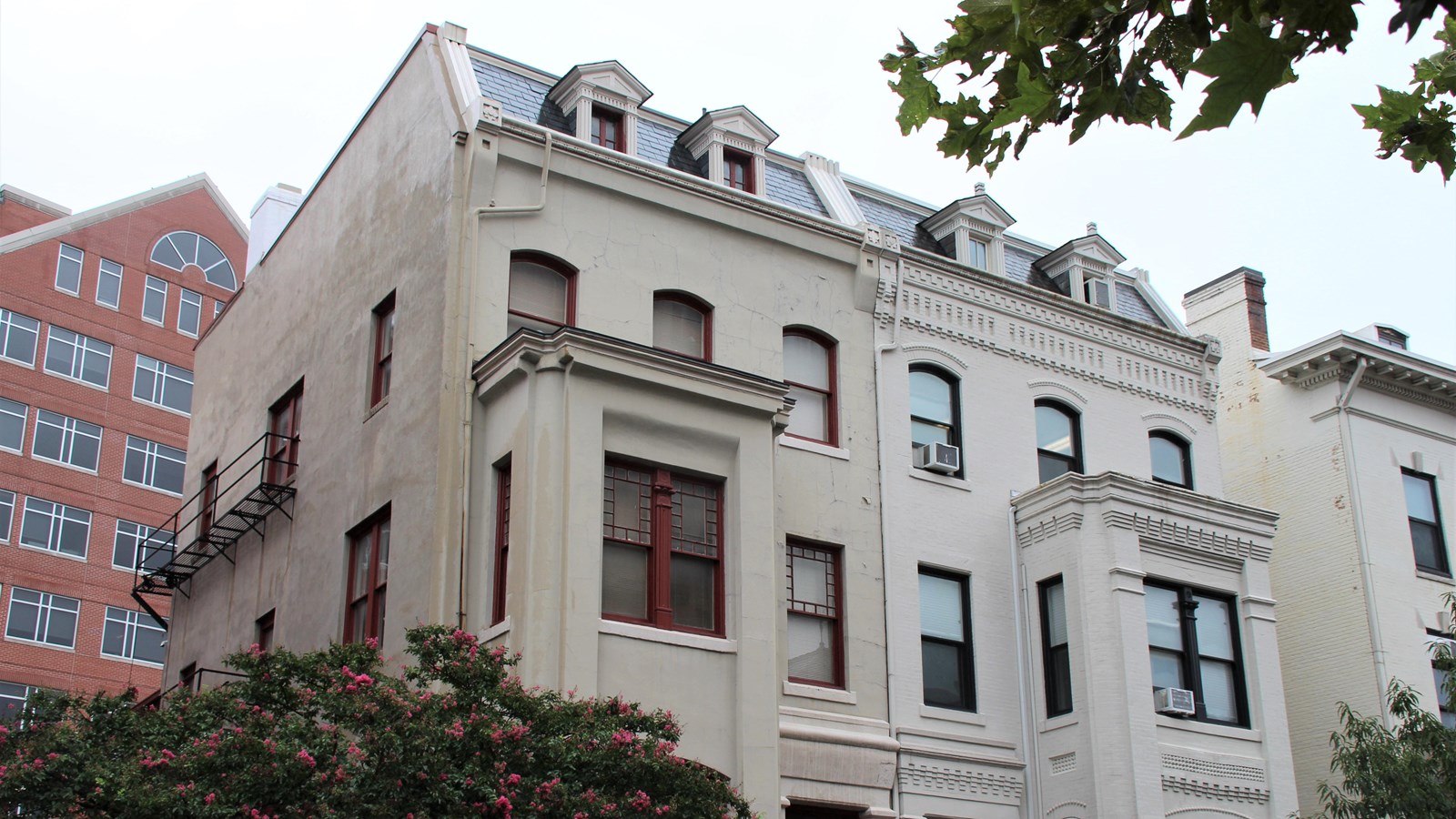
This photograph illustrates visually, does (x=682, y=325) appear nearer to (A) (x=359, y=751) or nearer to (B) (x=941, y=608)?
(B) (x=941, y=608)

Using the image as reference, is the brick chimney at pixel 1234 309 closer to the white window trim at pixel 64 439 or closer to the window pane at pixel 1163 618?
the window pane at pixel 1163 618

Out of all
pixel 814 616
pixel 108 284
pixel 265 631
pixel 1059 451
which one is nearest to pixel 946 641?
pixel 814 616

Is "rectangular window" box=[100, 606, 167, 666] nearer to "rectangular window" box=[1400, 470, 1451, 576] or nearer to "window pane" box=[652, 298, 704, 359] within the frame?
"window pane" box=[652, 298, 704, 359]

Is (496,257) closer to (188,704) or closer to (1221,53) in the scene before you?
(188,704)

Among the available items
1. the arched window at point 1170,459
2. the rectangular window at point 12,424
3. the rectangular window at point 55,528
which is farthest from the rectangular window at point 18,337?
the arched window at point 1170,459

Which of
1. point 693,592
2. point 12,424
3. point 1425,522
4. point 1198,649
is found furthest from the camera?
point 12,424

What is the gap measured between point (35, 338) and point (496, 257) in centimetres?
4420

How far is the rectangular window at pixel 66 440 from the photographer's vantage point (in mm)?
58781

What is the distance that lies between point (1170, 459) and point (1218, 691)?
16.6 ft

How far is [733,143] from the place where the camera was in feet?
82.7

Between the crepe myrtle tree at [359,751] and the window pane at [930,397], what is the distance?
1011 centimetres

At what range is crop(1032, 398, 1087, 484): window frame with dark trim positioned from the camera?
26203 mm

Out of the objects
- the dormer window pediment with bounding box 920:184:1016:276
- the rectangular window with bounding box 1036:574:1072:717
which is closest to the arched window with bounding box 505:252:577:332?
the dormer window pediment with bounding box 920:184:1016:276

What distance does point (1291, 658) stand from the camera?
28719 mm
